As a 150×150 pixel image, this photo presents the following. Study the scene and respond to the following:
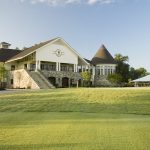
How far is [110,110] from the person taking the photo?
1714cm

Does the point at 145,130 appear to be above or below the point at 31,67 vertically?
below

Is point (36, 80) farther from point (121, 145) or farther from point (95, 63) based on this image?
point (121, 145)

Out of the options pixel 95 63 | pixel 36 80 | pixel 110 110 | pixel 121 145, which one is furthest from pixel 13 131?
pixel 95 63

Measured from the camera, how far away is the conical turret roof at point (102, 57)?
58.8 m

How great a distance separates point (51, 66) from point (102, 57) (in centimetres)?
1189

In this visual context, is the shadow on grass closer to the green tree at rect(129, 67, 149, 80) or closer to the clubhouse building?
the clubhouse building

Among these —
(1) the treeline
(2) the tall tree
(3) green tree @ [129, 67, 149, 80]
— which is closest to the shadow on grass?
(2) the tall tree

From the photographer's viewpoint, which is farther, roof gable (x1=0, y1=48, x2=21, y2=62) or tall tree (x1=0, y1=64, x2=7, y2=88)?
roof gable (x1=0, y1=48, x2=21, y2=62)

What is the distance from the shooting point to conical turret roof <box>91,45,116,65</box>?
58769mm

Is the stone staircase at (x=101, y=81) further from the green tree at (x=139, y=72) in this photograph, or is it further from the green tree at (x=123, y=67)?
the green tree at (x=139, y=72)

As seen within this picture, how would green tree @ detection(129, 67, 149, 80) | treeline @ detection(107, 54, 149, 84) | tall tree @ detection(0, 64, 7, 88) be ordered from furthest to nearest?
1. green tree @ detection(129, 67, 149, 80)
2. treeline @ detection(107, 54, 149, 84)
3. tall tree @ detection(0, 64, 7, 88)

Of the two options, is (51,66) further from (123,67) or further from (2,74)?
(123,67)

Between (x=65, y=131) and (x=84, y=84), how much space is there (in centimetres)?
4128

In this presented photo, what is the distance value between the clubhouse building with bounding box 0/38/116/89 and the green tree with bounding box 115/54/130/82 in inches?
113
